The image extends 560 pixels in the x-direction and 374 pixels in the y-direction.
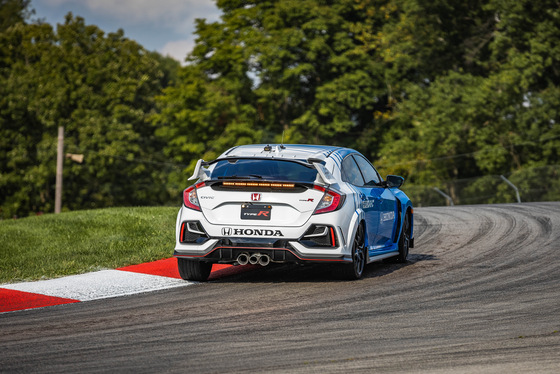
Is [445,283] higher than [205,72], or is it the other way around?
[205,72]

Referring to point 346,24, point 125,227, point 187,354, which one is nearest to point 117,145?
point 346,24

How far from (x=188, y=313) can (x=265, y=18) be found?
44.6m

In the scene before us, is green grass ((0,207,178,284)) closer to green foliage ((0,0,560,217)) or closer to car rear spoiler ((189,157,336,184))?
car rear spoiler ((189,157,336,184))

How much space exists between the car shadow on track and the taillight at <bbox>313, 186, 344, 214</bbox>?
74 centimetres

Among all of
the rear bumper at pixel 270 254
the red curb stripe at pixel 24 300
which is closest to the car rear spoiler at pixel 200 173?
the rear bumper at pixel 270 254

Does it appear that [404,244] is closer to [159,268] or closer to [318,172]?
[318,172]

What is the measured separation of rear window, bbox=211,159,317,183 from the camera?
941 centimetres

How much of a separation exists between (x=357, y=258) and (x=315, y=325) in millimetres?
2776

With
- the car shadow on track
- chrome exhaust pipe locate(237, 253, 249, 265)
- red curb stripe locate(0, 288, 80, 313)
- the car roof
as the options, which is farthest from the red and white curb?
the car roof

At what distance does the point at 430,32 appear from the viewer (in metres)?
47.1

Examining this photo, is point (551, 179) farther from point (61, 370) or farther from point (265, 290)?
point (61, 370)

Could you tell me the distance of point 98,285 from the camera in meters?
9.20

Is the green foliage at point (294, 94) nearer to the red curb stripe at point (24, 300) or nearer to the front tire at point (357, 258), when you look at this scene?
the front tire at point (357, 258)

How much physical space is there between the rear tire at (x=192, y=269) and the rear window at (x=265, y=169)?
3.29 ft
